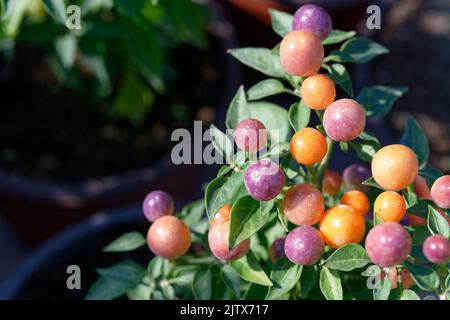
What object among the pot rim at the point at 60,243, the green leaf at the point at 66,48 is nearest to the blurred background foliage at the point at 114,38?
the green leaf at the point at 66,48

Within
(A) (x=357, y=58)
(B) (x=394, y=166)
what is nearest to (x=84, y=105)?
(A) (x=357, y=58)

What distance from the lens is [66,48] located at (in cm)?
126

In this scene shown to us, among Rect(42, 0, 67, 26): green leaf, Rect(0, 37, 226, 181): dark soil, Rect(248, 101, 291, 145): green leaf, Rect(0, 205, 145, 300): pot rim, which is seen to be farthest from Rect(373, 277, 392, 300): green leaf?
Rect(0, 37, 226, 181): dark soil

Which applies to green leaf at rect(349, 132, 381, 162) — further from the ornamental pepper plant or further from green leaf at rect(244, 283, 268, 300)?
green leaf at rect(244, 283, 268, 300)

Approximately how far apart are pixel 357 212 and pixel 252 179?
0.37ft

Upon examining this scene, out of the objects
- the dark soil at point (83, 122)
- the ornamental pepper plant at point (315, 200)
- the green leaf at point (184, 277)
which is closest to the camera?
the ornamental pepper plant at point (315, 200)

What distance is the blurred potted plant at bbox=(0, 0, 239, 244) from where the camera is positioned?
4.67 ft

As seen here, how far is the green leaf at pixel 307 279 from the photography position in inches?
29.6

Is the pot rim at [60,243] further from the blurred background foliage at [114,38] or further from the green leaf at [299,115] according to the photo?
the green leaf at [299,115]

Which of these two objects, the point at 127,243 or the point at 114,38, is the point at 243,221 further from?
the point at 114,38

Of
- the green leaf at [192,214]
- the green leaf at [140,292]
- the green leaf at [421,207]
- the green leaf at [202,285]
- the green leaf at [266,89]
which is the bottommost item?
the green leaf at [140,292]

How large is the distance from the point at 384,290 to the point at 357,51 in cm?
26

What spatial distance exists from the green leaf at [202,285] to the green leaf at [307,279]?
0.36 feet
